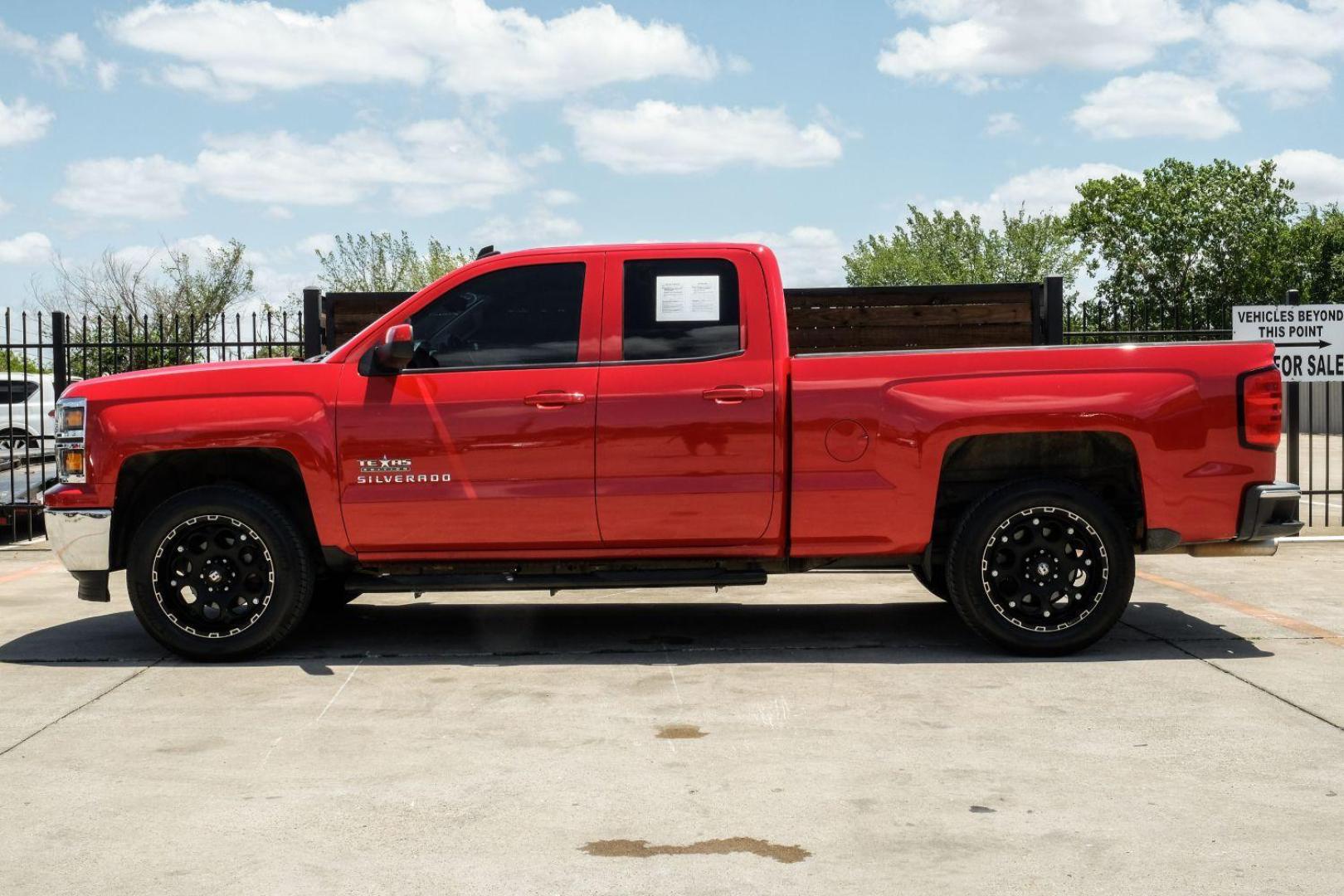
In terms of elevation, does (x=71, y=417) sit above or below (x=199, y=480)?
above

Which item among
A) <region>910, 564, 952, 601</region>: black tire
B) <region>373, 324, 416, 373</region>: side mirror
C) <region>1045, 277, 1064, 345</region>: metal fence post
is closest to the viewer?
<region>373, 324, 416, 373</region>: side mirror

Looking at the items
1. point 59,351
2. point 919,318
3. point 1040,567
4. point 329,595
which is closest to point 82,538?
point 329,595

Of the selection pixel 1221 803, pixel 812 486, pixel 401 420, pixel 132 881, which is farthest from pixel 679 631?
pixel 132 881

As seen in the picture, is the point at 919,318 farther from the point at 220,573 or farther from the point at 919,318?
the point at 220,573

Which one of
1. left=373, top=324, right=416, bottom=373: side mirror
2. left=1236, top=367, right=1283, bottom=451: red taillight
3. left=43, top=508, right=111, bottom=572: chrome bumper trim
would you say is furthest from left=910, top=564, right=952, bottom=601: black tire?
left=43, top=508, right=111, bottom=572: chrome bumper trim

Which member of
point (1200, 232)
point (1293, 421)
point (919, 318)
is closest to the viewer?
point (919, 318)

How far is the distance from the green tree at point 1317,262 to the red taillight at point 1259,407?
58.7 meters

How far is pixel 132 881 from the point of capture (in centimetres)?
397

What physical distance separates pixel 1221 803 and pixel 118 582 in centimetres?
844

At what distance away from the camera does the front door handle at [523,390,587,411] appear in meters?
6.93

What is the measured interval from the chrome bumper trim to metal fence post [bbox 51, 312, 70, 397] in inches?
225

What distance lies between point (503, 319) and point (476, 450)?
0.72 meters

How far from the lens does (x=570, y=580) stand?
279 inches

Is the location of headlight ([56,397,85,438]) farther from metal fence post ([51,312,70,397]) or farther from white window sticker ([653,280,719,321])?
metal fence post ([51,312,70,397])
